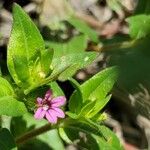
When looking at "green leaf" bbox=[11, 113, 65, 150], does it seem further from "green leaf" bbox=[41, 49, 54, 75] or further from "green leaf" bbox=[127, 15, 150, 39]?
"green leaf" bbox=[127, 15, 150, 39]

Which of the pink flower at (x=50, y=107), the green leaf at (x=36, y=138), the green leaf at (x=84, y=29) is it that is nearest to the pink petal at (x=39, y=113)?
the pink flower at (x=50, y=107)

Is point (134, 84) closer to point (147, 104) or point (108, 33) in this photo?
point (147, 104)

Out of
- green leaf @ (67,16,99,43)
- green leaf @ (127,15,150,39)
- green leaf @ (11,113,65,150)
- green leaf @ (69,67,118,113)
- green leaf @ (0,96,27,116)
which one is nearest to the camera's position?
green leaf @ (0,96,27,116)

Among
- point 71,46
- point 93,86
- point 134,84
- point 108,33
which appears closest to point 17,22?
point 93,86

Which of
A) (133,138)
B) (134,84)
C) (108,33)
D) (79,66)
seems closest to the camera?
(134,84)

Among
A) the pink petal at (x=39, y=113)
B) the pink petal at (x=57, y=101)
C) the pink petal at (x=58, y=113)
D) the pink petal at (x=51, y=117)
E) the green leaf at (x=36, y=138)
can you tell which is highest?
the pink petal at (x=57, y=101)

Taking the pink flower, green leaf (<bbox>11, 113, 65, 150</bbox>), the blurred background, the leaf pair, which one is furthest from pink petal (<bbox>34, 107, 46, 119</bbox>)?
the blurred background

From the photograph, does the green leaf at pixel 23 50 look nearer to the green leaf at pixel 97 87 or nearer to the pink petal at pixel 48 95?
the pink petal at pixel 48 95
